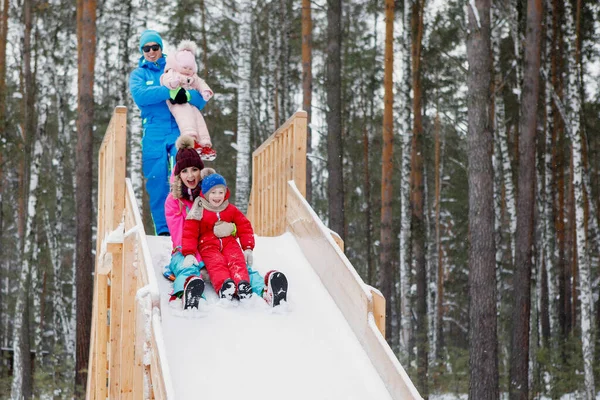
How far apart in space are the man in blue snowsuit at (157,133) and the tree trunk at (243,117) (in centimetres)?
395

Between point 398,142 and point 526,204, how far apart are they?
10460mm

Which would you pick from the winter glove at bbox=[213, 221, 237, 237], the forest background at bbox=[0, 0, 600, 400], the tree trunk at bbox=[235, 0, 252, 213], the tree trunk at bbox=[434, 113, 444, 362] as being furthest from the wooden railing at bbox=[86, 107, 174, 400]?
the tree trunk at bbox=[434, 113, 444, 362]

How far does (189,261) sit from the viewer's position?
207 inches

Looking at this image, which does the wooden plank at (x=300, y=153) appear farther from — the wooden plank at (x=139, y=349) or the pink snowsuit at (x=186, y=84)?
the wooden plank at (x=139, y=349)

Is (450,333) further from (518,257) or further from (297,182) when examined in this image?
(297,182)

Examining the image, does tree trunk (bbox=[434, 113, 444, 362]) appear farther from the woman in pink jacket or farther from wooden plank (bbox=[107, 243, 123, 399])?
the woman in pink jacket

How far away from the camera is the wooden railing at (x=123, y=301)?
413 cm

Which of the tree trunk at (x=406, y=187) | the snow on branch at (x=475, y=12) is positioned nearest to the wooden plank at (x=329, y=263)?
the snow on branch at (x=475, y=12)

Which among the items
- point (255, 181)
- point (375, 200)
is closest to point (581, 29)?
point (375, 200)

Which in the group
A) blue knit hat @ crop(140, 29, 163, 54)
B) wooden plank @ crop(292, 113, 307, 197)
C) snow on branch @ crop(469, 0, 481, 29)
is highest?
snow on branch @ crop(469, 0, 481, 29)

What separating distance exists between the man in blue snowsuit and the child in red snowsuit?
1.32 metres

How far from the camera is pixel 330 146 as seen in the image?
42.3ft

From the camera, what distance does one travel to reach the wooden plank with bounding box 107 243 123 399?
5.75 metres

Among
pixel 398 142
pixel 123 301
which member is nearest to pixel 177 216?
pixel 123 301
